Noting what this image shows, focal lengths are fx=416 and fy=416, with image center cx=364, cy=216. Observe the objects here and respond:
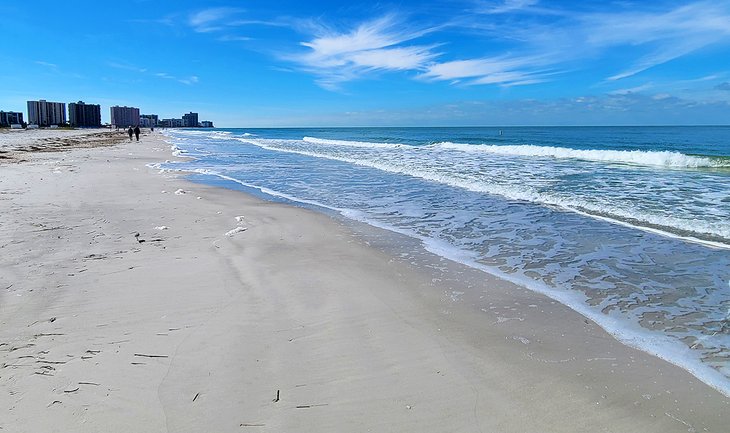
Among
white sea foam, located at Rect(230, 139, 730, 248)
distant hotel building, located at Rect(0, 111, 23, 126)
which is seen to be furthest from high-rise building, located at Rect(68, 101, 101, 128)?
white sea foam, located at Rect(230, 139, 730, 248)

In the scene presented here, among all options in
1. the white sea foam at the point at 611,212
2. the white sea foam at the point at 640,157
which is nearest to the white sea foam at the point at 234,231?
the white sea foam at the point at 611,212

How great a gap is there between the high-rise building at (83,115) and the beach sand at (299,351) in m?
182

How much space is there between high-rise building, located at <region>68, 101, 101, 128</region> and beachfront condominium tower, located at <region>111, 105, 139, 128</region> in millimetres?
6289

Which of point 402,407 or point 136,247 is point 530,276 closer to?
point 402,407

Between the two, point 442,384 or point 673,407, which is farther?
point 442,384

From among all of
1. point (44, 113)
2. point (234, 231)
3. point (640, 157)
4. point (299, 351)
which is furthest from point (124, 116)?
point (299, 351)

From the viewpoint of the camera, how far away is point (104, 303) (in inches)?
158

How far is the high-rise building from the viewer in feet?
498

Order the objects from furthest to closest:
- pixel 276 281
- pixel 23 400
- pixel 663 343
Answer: pixel 276 281, pixel 663 343, pixel 23 400

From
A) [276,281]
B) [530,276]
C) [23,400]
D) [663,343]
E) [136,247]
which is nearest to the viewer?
[23,400]

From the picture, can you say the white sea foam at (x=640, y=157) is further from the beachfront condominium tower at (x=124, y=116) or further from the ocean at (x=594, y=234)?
the beachfront condominium tower at (x=124, y=116)

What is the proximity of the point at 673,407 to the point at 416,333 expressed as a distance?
5.95 feet

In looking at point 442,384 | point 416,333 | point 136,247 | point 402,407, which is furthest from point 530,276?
point 136,247

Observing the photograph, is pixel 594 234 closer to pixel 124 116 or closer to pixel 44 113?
pixel 44 113
